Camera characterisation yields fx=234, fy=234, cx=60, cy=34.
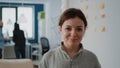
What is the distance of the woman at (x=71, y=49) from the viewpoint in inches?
45.8

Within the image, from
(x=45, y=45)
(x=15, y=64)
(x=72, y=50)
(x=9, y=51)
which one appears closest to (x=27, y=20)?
(x=9, y=51)

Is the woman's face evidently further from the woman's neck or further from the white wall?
the white wall

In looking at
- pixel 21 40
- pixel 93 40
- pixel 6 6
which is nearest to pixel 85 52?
pixel 93 40

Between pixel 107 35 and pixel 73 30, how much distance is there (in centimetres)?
217

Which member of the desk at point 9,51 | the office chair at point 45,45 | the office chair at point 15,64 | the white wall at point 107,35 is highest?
the white wall at point 107,35

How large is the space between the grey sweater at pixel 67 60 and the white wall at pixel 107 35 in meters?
1.85

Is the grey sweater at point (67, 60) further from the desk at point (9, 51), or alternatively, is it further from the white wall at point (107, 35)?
the desk at point (9, 51)

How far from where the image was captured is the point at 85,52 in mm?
1238

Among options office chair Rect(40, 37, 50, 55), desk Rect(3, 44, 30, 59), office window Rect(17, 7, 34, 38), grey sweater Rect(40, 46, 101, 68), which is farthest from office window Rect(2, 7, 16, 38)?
grey sweater Rect(40, 46, 101, 68)

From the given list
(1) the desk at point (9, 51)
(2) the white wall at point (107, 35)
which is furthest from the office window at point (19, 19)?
(2) the white wall at point (107, 35)

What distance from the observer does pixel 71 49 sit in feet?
3.97

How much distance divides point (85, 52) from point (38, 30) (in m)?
8.01

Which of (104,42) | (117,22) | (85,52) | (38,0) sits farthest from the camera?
(38,0)

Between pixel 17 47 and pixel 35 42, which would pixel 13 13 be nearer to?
pixel 35 42
